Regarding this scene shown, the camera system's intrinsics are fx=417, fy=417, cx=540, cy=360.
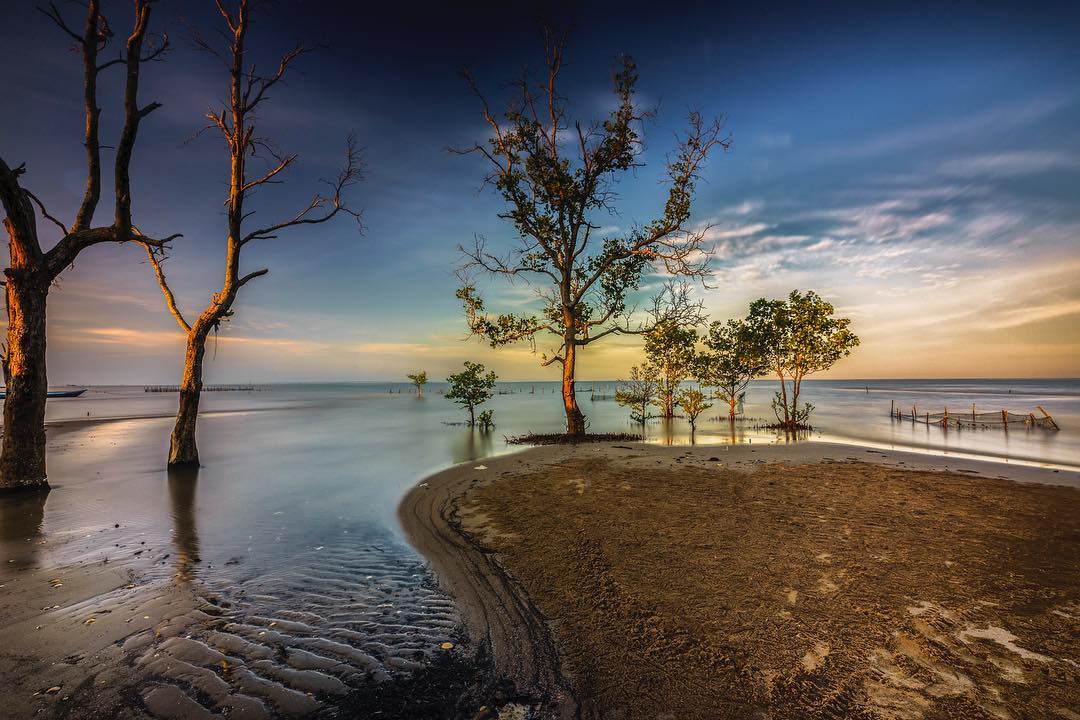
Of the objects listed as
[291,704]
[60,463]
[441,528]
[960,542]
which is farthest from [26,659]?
[60,463]

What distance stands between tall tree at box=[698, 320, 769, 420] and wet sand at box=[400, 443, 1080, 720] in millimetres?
19917

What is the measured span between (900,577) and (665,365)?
83.8 ft

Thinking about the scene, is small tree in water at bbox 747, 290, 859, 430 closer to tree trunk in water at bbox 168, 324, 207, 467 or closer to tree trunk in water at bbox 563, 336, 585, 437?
tree trunk in water at bbox 563, 336, 585, 437

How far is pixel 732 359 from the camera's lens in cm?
2933

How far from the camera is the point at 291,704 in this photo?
276 centimetres

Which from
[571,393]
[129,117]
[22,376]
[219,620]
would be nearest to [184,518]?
[219,620]

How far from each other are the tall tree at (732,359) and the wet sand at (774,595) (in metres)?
19.9

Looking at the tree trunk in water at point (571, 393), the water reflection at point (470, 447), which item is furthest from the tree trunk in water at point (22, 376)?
the tree trunk in water at point (571, 393)

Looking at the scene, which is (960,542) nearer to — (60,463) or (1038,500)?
(1038,500)

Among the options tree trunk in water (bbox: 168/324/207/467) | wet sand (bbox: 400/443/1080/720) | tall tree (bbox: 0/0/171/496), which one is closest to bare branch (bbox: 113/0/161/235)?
tall tree (bbox: 0/0/171/496)

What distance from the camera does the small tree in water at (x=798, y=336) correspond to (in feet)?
80.7

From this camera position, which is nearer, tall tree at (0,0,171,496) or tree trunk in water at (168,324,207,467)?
tall tree at (0,0,171,496)

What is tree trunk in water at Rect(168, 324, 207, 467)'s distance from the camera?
11.4m

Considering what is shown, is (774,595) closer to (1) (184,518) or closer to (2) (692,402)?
(1) (184,518)
